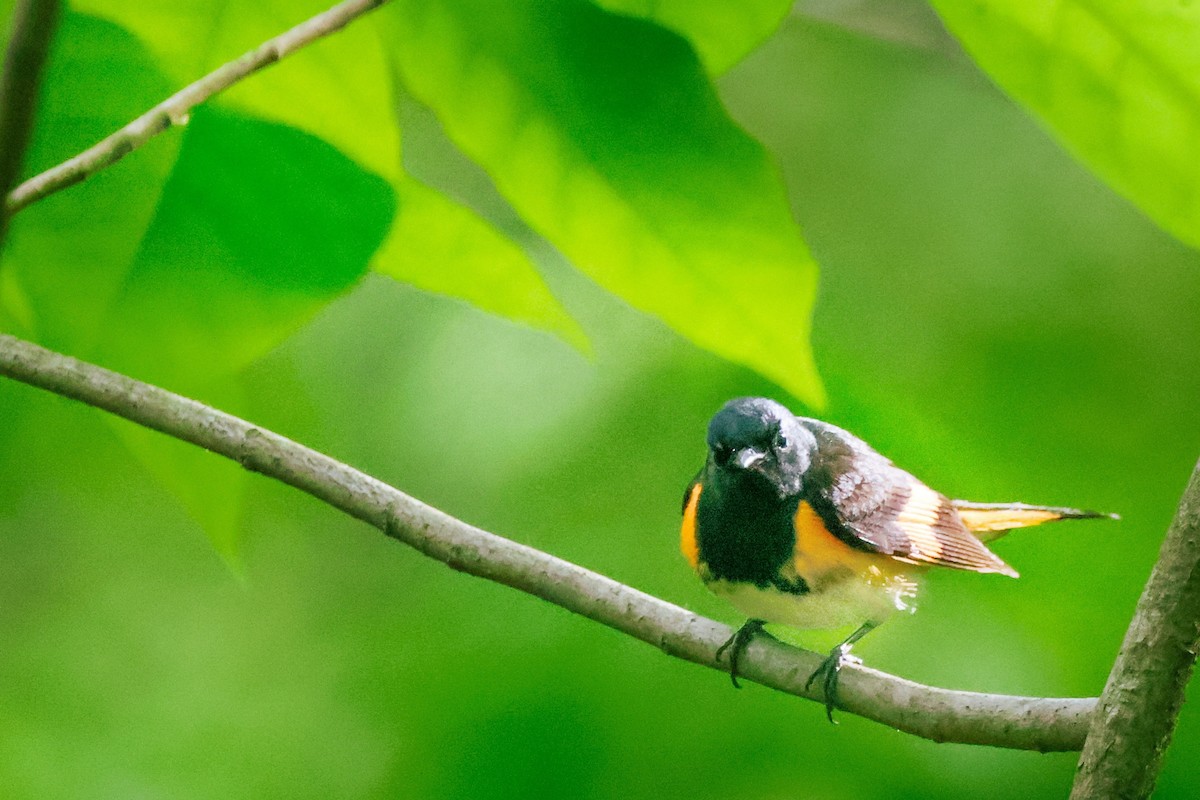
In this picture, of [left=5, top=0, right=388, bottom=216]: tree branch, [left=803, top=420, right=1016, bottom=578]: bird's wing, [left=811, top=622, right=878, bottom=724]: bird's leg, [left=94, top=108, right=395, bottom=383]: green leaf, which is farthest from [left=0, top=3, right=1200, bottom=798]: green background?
[left=5, top=0, right=388, bottom=216]: tree branch

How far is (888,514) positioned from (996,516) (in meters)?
0.08

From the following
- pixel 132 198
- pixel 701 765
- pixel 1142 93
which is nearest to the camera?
pixel 1142 93

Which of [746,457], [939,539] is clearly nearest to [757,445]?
[746,457]

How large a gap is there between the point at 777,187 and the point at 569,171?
7 centimetres

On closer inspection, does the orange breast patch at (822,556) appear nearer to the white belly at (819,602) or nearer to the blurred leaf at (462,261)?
the white belly at (819,602)

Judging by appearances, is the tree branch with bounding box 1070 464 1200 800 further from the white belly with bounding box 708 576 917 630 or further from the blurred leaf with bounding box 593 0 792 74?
the white belly with bounding box 708 576 917 630

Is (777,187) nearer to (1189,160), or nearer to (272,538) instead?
(1189,160)

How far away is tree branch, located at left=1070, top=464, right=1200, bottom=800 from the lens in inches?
12.4

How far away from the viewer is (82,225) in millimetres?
455

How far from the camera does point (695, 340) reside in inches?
15.6

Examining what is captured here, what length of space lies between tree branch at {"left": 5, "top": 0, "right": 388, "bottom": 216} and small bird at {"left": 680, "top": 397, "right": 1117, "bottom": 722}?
0.38 m

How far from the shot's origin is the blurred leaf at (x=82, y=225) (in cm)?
45

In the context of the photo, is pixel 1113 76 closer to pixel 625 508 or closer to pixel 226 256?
pixel 226 256

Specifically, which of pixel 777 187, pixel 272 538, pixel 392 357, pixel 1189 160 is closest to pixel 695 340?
pixel 777 187
